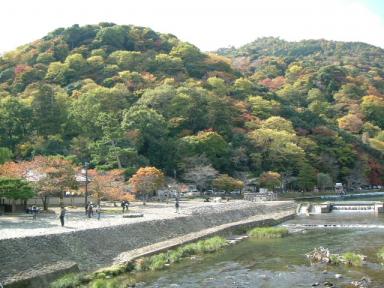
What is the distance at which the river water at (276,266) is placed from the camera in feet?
68.8

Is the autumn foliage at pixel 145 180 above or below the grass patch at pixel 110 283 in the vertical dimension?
above

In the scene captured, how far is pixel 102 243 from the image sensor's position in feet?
82.5

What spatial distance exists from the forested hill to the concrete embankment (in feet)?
66.8

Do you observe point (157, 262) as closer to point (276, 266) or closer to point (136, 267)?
Result: point (136, 267)

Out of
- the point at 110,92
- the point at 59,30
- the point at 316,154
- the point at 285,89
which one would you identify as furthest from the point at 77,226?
the point at 59,30

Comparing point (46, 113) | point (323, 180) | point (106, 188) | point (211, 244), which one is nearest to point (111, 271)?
point (211, 244)

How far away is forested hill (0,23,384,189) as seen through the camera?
214 feet

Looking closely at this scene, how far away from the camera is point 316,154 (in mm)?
81562

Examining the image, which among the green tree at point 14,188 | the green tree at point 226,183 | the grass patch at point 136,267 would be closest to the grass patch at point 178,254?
the grass patch at point 136,267

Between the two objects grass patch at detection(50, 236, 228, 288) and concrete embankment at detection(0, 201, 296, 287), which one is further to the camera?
concrete embankment at detection(0, 201, 296, 287)

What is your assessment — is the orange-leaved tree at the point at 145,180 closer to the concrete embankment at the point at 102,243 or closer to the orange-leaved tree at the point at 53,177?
the concrete embankment at the point at 102,243

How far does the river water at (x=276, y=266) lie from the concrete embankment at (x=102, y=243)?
2.63 meters

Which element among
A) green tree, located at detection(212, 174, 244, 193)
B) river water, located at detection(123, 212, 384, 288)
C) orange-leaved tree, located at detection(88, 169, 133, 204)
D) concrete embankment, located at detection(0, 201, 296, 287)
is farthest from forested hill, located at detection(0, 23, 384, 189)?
river water, located at detection(123, 212, 384, 288)

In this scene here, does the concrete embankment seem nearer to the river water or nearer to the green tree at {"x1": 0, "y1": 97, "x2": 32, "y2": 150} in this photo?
the river water
